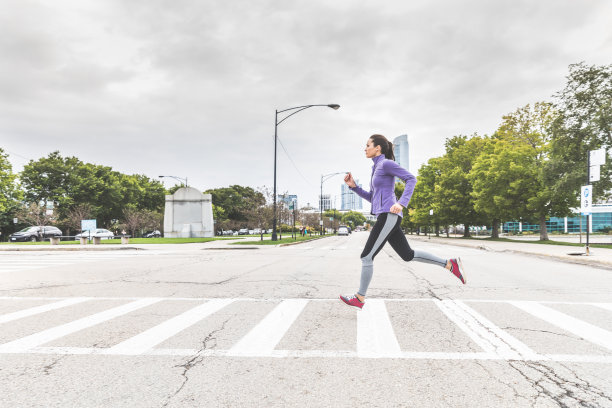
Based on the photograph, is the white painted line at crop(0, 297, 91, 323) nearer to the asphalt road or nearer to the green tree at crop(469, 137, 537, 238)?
the asphalt road

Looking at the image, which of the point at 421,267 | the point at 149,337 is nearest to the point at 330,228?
the point at 421,267

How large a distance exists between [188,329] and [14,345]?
1.68 m

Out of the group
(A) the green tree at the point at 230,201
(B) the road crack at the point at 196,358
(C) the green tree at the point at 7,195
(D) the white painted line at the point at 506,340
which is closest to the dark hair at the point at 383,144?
(D) the white painted line at the point at 506,340

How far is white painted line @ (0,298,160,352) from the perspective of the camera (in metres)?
4.04

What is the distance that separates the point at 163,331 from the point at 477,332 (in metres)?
3.50

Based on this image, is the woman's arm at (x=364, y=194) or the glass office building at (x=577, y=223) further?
the glass office building at (x=577, y=223)

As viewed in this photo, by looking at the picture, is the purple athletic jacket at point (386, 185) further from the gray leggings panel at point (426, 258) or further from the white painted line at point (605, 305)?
the white painted line at point (605, 305)

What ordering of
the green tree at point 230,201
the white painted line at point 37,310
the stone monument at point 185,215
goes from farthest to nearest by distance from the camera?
the green tree at point 230,201
the stone monument at point 185,215
the white painted line at point 37,310

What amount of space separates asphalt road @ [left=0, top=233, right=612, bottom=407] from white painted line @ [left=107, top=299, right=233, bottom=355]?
3 centimetres

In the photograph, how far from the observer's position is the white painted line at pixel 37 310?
5.34 m

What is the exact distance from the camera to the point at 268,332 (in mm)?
4441

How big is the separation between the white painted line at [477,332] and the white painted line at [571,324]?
0.93 meters

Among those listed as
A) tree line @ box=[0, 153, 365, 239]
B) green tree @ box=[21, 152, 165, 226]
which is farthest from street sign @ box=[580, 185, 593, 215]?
green tree @ box=[21, 152, 165, 226]

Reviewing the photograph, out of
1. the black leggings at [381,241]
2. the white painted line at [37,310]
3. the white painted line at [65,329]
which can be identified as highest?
the black leggings at [381,241]
